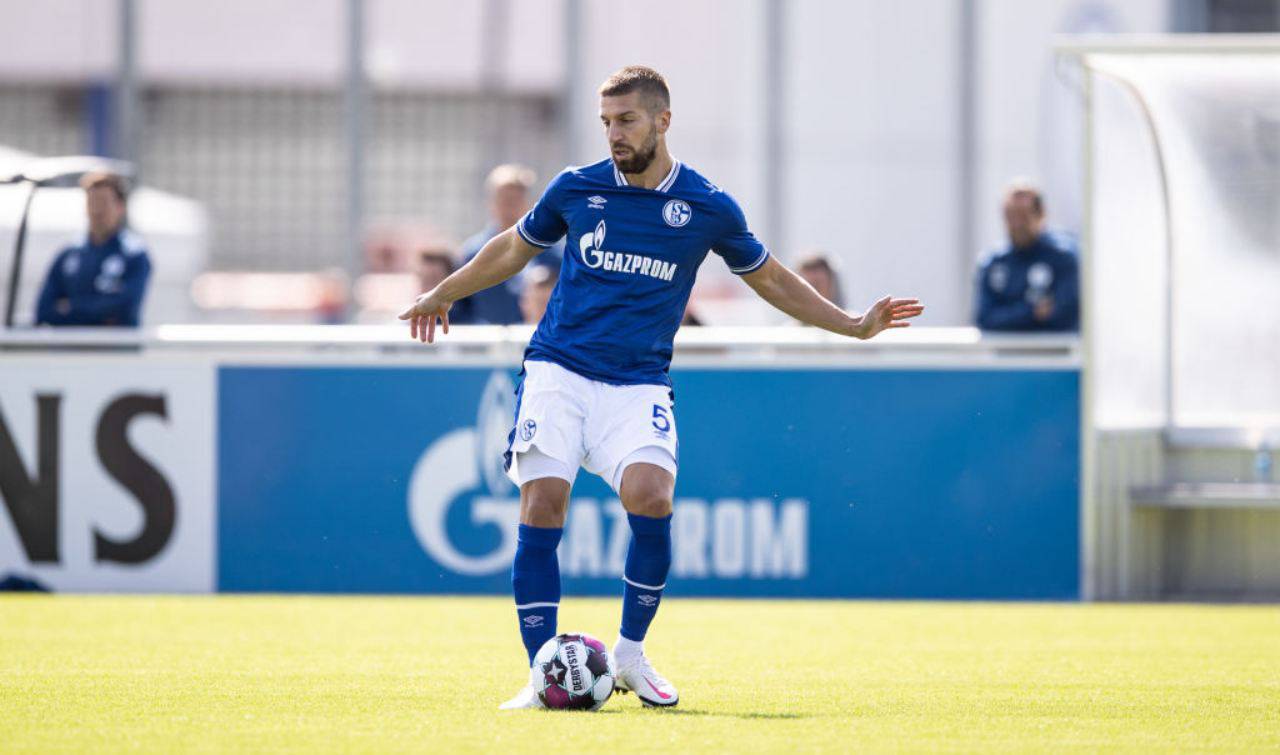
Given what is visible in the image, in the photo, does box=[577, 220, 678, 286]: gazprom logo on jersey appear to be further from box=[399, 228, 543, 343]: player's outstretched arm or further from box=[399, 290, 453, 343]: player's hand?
box=[399, 290, 453, 343]: player's hand

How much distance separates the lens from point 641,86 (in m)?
6.79

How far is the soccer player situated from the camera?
22.6ft

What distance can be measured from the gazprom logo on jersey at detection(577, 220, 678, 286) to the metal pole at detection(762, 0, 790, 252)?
39.7 ft

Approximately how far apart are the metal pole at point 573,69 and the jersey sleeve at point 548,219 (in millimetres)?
12067

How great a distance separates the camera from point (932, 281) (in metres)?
19.2

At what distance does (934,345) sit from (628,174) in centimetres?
515

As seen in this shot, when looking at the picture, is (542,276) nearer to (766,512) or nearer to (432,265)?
(432,265)

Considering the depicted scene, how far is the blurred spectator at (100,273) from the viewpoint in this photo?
40.2 ft

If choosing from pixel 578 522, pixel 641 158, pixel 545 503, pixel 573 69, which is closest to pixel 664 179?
pixel 641 158

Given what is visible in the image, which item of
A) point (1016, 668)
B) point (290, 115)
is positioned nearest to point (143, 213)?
point (1016, 668)

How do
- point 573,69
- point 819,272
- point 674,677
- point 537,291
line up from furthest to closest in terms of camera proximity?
point 573,69 < point 819,272 < point 537,291 < point 674,677

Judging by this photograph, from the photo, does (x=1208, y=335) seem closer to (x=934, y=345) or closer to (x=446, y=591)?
(x=934, y=345)

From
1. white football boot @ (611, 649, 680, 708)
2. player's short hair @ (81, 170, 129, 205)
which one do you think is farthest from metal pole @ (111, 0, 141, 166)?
white football boot @ (611, 649, 680, 708)

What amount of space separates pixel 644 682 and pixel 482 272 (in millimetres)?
1444
